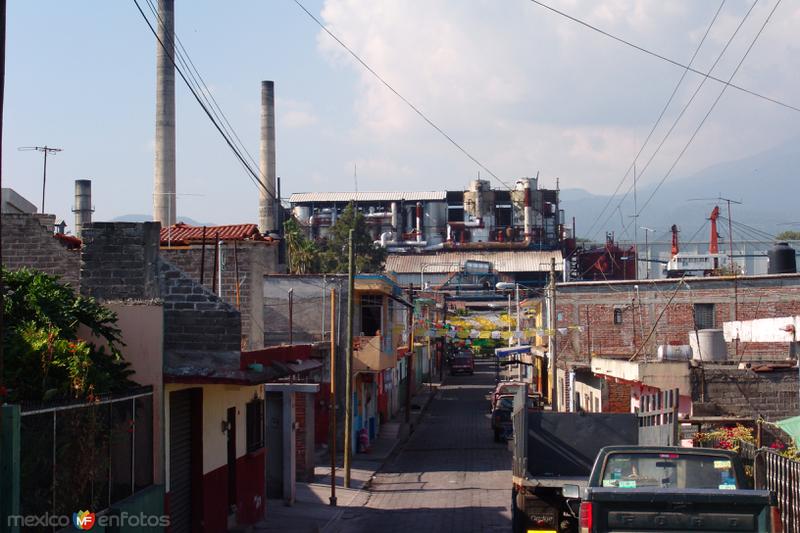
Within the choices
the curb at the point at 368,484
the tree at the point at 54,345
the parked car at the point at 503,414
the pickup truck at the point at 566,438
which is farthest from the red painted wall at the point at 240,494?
the parked car at the point at 503,414

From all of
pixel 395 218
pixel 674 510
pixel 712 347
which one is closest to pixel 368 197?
pixel 395 218

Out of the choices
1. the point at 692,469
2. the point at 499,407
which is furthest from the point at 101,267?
the point at 499,407

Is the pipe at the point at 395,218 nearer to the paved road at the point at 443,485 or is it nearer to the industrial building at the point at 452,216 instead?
the industrial building at the point at 452,216

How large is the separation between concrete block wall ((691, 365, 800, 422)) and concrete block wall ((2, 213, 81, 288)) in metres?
15.1

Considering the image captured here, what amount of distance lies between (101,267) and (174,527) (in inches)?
161

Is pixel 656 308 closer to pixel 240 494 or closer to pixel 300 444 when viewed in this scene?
pixel 300 444

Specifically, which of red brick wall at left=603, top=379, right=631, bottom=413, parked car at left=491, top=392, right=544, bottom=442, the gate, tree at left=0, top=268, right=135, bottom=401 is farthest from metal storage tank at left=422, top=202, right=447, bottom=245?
tree at left=0, top=268, right=135, bottom=401

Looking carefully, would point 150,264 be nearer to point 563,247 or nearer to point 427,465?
point 427,465

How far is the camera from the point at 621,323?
44.2 metres

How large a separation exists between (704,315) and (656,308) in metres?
2.07

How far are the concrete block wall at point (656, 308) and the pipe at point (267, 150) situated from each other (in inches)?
926

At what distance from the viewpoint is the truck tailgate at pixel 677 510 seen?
28.6ft

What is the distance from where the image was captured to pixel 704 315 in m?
42.2

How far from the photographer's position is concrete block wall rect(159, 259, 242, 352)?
14.3 m
